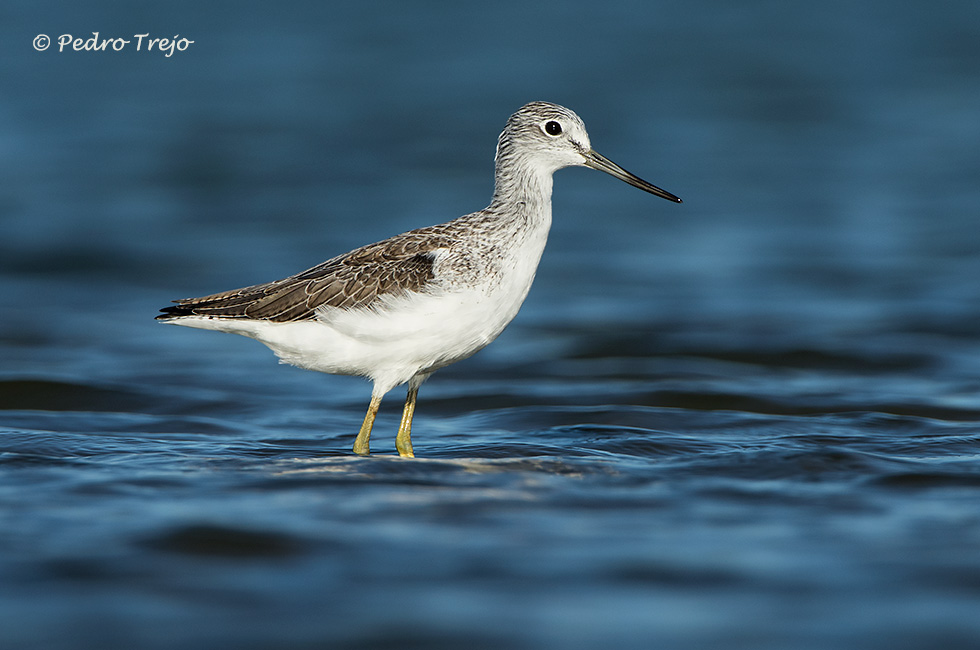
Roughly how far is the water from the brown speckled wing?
1.08 metres

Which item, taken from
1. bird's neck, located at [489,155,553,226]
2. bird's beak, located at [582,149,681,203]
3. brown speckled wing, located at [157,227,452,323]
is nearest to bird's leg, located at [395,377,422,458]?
brown speckled wing, located at [157,227,452,323]

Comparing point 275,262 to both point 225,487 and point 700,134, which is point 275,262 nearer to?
point 225,487

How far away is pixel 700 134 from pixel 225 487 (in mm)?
18283

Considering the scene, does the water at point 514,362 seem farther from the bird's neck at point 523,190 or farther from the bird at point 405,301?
the bird's neck at point 523,190

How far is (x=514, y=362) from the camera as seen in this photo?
12.3 metres

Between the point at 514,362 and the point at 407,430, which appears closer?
the point at 407,430

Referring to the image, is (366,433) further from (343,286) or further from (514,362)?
(514,362)

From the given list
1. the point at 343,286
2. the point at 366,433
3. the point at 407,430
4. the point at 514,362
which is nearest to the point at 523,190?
the point at 343,286

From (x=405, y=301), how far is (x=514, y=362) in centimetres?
394

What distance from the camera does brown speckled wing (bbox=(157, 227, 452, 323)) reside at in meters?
8.62

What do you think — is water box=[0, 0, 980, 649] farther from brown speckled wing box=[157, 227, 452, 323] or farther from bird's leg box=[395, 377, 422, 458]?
brown speckled wing box=[157, 227, 452, 323]

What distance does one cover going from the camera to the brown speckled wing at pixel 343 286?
8617mm

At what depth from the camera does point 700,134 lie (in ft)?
79.6

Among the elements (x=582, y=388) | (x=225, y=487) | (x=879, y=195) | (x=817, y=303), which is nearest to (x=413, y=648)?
(x=225, y=487)
